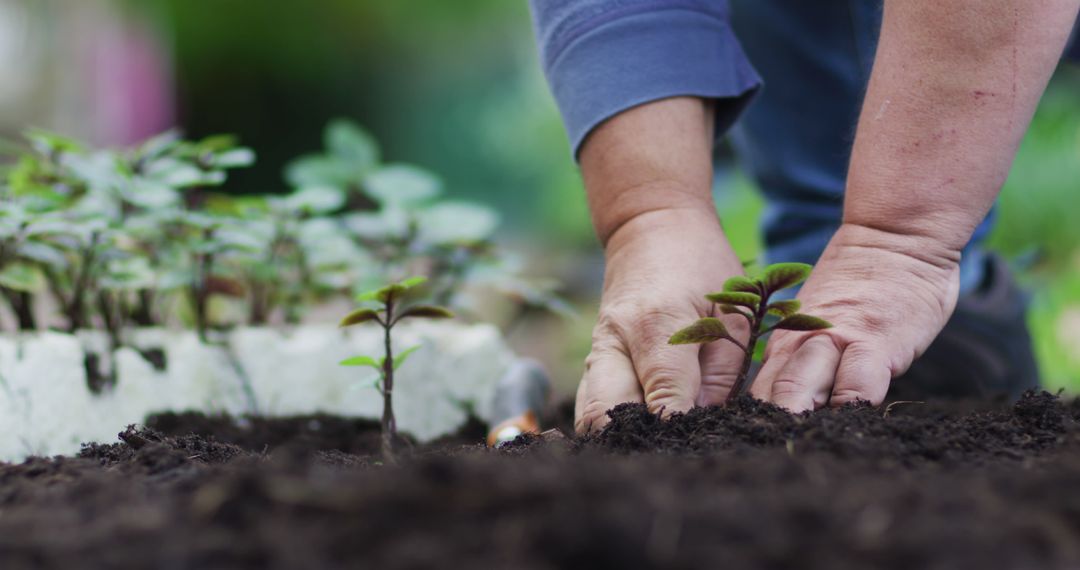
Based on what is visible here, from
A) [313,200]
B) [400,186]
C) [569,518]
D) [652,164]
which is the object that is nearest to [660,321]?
[652,164]

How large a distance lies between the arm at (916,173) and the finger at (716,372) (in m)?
0.07

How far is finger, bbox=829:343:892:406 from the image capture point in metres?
1.09

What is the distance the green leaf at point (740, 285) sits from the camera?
1030 millimetres

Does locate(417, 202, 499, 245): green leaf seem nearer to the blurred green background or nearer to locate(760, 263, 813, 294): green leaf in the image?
locate(760, 263, 813, 294): green leaf

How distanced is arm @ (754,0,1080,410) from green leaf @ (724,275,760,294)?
13 cm

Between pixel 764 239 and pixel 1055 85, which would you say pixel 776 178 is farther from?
pixel 1055 85

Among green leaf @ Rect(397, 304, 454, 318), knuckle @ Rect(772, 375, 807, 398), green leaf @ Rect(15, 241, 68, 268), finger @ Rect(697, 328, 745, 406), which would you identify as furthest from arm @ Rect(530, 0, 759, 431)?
green leaf @ Rect(15, 241, 68, 268)

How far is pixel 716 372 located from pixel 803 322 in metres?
0.22

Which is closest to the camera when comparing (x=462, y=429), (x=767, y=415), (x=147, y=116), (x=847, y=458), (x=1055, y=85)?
(x=847, y=458)

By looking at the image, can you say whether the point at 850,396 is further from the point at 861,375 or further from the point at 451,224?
the point at 451,224

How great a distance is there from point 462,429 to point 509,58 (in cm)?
513

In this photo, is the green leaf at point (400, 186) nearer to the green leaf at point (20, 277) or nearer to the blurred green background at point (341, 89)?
the green leaf at point (20, 277)

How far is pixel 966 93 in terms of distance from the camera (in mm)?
1059

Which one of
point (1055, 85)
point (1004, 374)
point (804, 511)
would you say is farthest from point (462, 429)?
Result: point (1055, 85)
